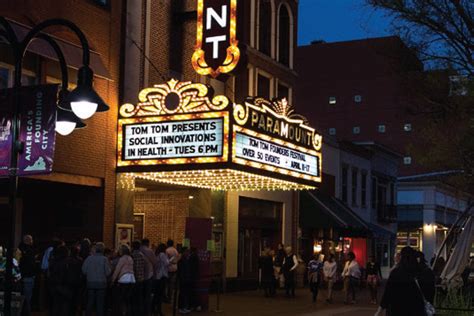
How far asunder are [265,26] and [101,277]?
18013 millimetres

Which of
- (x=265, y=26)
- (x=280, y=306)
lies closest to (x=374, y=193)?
(x=265, y=26)

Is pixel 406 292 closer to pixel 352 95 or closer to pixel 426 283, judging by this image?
pixel 426 283

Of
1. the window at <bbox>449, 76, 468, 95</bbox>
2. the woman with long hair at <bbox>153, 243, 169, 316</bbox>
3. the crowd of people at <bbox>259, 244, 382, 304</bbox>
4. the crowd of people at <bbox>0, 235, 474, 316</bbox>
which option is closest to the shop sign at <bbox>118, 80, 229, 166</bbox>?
the crowd of people at <bbox>0, 235, 474, 316</bbox>

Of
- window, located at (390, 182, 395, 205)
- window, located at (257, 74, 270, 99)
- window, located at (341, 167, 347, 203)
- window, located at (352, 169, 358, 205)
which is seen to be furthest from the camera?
window, located at (390, 182, 395, 205)

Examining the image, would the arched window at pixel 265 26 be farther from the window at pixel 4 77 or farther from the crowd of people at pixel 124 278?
the window at pixel 4 77

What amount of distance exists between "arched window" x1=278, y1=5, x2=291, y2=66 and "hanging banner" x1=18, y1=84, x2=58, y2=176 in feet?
75.2

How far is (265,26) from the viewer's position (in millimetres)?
31875

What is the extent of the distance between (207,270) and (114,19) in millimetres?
7748

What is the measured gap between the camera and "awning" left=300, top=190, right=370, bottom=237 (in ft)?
116

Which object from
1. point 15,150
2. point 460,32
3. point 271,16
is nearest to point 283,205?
point 271,16

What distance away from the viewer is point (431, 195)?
207ft

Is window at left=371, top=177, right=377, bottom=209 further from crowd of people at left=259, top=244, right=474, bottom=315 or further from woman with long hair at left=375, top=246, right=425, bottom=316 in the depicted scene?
woman with long hair at left=375, top=246, right=425, bottom=316

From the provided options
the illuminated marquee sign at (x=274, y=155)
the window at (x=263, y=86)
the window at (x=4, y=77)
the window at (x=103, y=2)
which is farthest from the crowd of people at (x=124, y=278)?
the window at (x=263, y=86)

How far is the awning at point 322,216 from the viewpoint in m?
35.2
